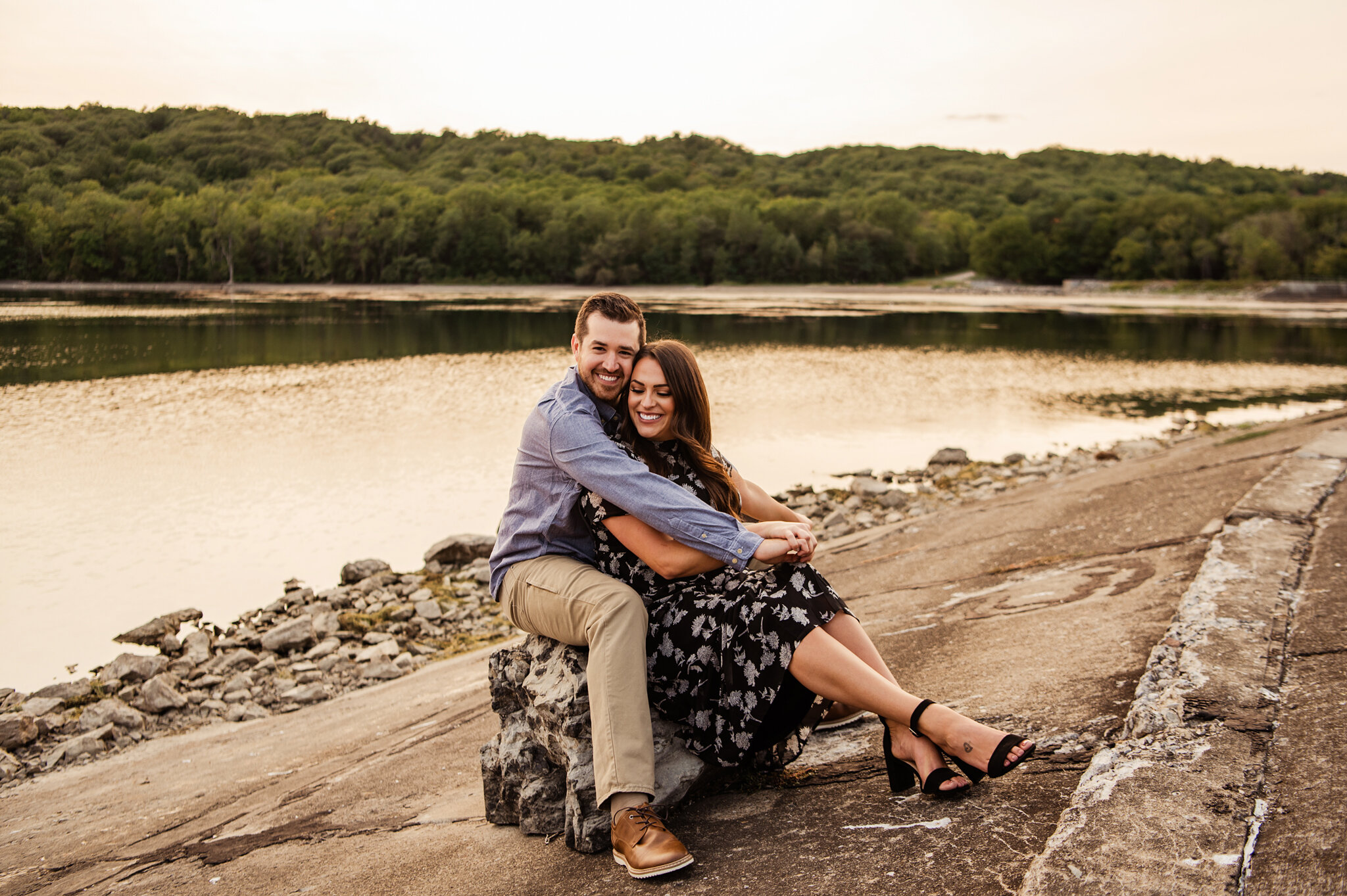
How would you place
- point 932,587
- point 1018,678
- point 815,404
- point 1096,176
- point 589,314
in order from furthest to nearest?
1. point 1096,176
2. point 815,404
3. point 932,587
4. point 1018,678
5. point 589,314

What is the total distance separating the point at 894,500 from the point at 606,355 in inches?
Answer: 408

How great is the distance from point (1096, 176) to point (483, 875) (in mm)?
164467

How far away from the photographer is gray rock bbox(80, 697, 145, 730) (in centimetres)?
686

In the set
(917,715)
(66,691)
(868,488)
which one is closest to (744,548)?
(917,715)

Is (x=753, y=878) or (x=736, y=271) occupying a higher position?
(x=736, y=271)

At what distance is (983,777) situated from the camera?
3.18 metres

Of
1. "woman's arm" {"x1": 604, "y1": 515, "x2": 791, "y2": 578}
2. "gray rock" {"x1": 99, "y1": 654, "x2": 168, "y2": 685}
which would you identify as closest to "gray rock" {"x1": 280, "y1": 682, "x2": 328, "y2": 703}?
"gray rock" {"x1": 99, "y1": 654, "x2": 168, "y2": 685}

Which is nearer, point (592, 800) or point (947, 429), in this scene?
point (592, 800)

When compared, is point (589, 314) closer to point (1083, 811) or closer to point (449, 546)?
point (1083, 811)

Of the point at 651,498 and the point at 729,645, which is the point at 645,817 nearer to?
the point at 729,645

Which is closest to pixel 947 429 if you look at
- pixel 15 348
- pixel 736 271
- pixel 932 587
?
pixel 932 587

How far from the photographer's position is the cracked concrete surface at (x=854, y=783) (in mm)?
2893

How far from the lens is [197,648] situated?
8.40 m

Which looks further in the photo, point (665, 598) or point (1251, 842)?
point (665, 598)
